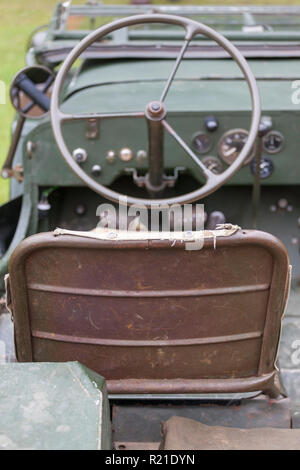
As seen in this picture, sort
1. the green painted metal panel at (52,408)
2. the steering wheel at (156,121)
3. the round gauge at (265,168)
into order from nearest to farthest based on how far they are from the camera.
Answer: the green painted metal panel at (52,408)
the steering wheel at (156,121)
the round gauge at (265,168)

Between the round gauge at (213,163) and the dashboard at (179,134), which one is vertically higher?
the dashboard at (179,134)

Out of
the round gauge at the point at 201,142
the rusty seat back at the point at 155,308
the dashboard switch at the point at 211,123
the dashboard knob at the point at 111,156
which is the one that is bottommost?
the rusty seat back at the point at 155,308

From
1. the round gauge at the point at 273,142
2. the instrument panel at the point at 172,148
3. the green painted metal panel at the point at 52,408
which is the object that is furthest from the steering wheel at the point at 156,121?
the green painted metal panel at the point at 52,408

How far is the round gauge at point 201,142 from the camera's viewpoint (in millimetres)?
2963

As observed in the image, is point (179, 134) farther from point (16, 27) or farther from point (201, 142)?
point (16, 27)

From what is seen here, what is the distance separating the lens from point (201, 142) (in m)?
2.99

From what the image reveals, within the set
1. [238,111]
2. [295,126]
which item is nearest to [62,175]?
[238,111]

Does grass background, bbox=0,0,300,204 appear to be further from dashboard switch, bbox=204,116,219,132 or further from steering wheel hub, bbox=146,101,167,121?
steering wheel hub, bbox=146,101,167,121

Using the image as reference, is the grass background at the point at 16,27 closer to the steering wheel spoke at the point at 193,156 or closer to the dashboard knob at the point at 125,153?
the dashboard knob at the point at 125,153

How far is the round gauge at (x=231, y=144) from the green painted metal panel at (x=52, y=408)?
5.61ft

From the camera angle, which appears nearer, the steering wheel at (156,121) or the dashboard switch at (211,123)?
the steering wheel at (156,121)

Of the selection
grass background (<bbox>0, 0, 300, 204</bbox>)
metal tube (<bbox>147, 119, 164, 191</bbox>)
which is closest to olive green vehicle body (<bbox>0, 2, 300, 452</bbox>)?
metal tube (<bbox>147, 119, 164, 191</bbox>)

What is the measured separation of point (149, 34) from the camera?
3605 mm

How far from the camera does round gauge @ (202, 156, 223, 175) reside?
3.03 metres
